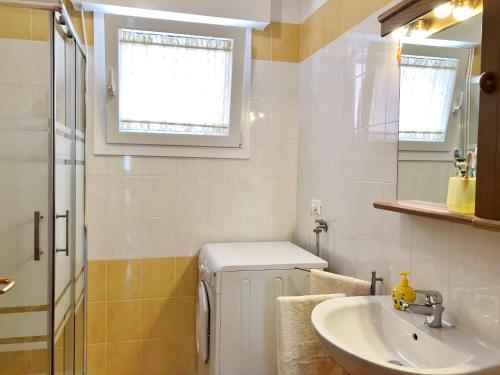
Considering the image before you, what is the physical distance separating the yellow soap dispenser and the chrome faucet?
0.17ft

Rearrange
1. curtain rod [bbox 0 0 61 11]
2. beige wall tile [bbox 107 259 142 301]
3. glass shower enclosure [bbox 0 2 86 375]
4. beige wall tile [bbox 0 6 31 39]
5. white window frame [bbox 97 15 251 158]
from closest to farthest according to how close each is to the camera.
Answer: curtain rod [bbox 0 0 61 11]
glass shower enclosure [bbox 0 2 86 375]
beige wall tile [bbox 0 6 31 39]
white window frame [bbox 97 15 251 158]
beige wall tile [bbox 107 259 142 301]

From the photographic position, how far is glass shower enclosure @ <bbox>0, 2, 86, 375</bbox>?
1989mm

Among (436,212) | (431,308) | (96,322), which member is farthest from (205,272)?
(436,212)

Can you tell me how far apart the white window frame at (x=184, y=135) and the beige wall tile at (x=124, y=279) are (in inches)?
27.5

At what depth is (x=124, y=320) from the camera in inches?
103

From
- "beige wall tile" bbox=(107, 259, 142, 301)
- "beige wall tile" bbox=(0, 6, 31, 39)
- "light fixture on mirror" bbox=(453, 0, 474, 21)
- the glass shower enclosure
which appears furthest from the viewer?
"beige wall tile" bbox=(107, 259, 142, 301)

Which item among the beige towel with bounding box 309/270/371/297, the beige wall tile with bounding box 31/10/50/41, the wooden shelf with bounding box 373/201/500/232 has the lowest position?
the beige towel with bounding box 309/270/371/297

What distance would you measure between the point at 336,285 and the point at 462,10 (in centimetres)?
119

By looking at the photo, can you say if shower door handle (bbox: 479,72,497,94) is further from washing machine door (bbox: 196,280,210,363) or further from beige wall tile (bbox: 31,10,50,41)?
beige wall tile (bbox: 31,10,50,41)

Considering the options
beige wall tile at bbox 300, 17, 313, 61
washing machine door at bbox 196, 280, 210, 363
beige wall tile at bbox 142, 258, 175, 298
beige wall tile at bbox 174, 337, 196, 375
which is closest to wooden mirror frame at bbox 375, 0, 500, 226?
washing machine door at bbox 196, 280, 210, 363

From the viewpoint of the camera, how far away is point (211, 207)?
8.97ft

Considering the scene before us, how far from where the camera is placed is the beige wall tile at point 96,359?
8.47 ft

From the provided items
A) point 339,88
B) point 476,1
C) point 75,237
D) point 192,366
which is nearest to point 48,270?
point 75,237

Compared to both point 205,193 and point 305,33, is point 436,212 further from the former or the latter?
point 305,33
